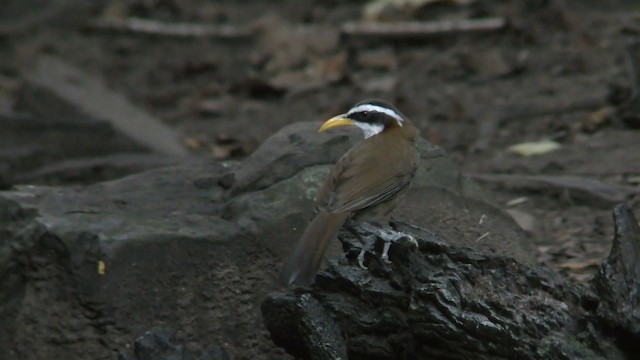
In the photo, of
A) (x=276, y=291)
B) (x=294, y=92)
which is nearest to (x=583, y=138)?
(x=294, y=92)

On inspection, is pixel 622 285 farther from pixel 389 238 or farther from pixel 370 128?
pixel 370 128

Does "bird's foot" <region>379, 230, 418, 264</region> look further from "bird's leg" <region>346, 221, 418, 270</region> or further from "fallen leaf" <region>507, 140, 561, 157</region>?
"fallen leaf" <region>507, 140, 561, 157</region>

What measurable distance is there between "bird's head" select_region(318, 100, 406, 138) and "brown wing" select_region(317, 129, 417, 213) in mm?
152

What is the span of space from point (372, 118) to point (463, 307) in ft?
5.46

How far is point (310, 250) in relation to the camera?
530cm

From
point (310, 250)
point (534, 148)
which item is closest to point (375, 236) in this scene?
point (310, 250)

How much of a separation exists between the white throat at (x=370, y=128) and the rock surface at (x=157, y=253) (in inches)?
10.3

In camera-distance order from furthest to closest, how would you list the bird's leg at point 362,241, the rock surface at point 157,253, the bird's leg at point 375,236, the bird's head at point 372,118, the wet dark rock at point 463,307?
the bird's head at point 372,118 → the rock surface at point 157,253 → the bird's leg at point 362,241 → the bird's leg at point 375,236 → the wet dark rock at point 463,307

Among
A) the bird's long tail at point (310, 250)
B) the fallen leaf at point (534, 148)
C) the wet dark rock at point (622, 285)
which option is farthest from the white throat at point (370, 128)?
the fallen leaf at point (534, 148)

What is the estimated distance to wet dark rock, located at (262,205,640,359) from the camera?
4.84 m

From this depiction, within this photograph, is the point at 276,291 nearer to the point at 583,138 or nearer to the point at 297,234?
the point at 297,234

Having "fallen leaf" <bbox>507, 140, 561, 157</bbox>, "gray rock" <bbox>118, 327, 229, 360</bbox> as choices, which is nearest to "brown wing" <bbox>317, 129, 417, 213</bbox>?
"gray rock" <bbox>118, 327, 229, 360</bbox>

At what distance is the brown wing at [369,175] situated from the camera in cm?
562

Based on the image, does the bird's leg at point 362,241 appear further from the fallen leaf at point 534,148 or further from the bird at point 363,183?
the fallen leaf at point 534,148
